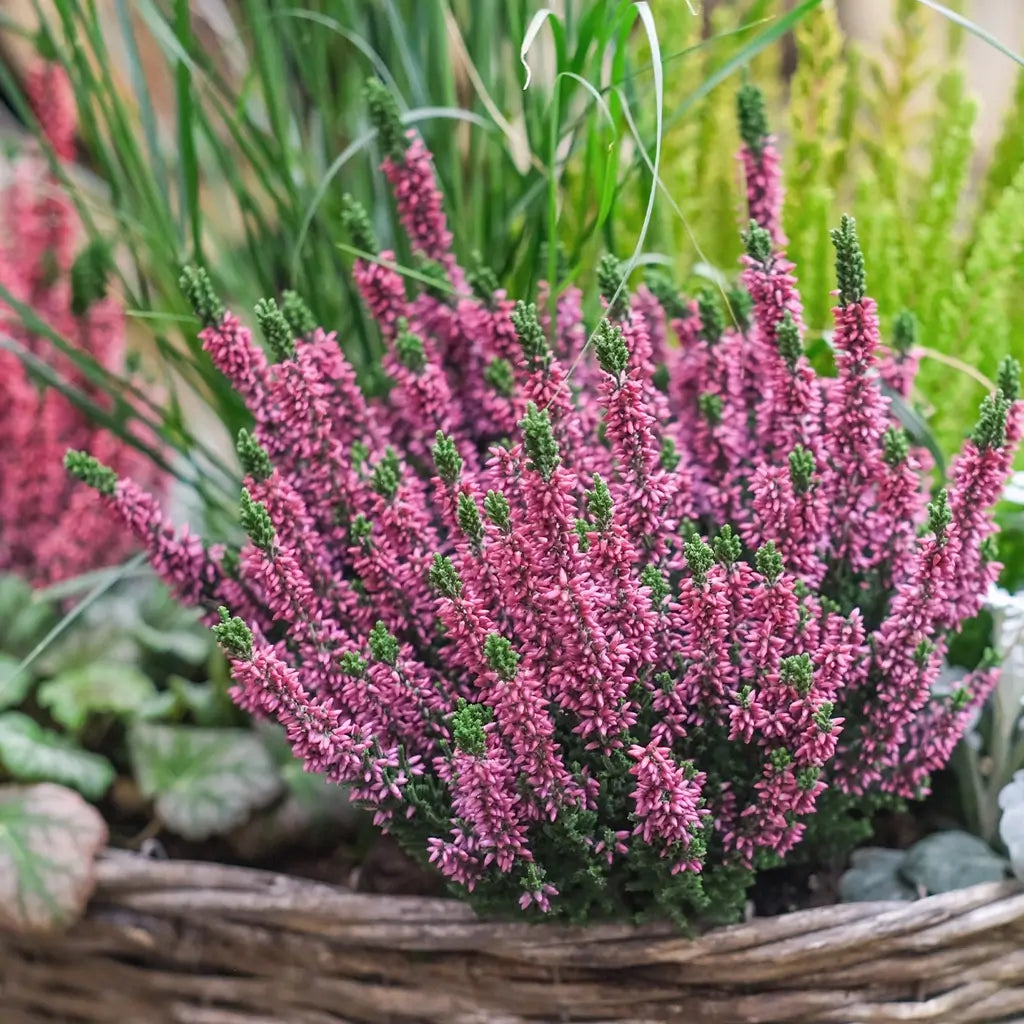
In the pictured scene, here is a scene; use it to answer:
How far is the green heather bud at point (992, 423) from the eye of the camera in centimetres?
48

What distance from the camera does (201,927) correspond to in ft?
2.13

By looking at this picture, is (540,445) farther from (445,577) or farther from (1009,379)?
(1009,379)

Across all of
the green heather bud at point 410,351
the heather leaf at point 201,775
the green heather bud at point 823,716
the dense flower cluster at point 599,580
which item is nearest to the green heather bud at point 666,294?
the dense flower cluster at point 599,580

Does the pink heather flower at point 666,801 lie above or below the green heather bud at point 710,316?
below

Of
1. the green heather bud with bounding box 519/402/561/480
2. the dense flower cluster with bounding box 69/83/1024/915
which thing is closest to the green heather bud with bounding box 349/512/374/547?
the dense flower cluster with bounding box 69/83/1024/915

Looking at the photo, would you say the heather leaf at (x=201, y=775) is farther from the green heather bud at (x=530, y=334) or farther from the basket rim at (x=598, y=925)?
the green heather bud at (x=530, y=334)

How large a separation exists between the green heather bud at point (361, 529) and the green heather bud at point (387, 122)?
0.19 meters

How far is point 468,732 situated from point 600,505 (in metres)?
0.10

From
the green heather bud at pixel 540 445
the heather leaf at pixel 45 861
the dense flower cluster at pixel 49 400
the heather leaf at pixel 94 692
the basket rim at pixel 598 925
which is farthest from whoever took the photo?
the dense flower cluster at pixel 49 400

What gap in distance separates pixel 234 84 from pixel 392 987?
82 centimetres

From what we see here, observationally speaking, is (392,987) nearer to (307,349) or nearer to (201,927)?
(201,927)

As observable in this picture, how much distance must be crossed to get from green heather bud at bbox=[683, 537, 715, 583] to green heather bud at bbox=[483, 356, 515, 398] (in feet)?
0.49

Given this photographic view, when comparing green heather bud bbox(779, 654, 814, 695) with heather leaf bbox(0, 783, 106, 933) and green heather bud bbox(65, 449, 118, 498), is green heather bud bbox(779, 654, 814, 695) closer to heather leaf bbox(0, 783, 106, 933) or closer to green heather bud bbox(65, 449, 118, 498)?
green heather bud bbox(65, 449, 118, 498)

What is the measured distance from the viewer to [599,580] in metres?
0.47
